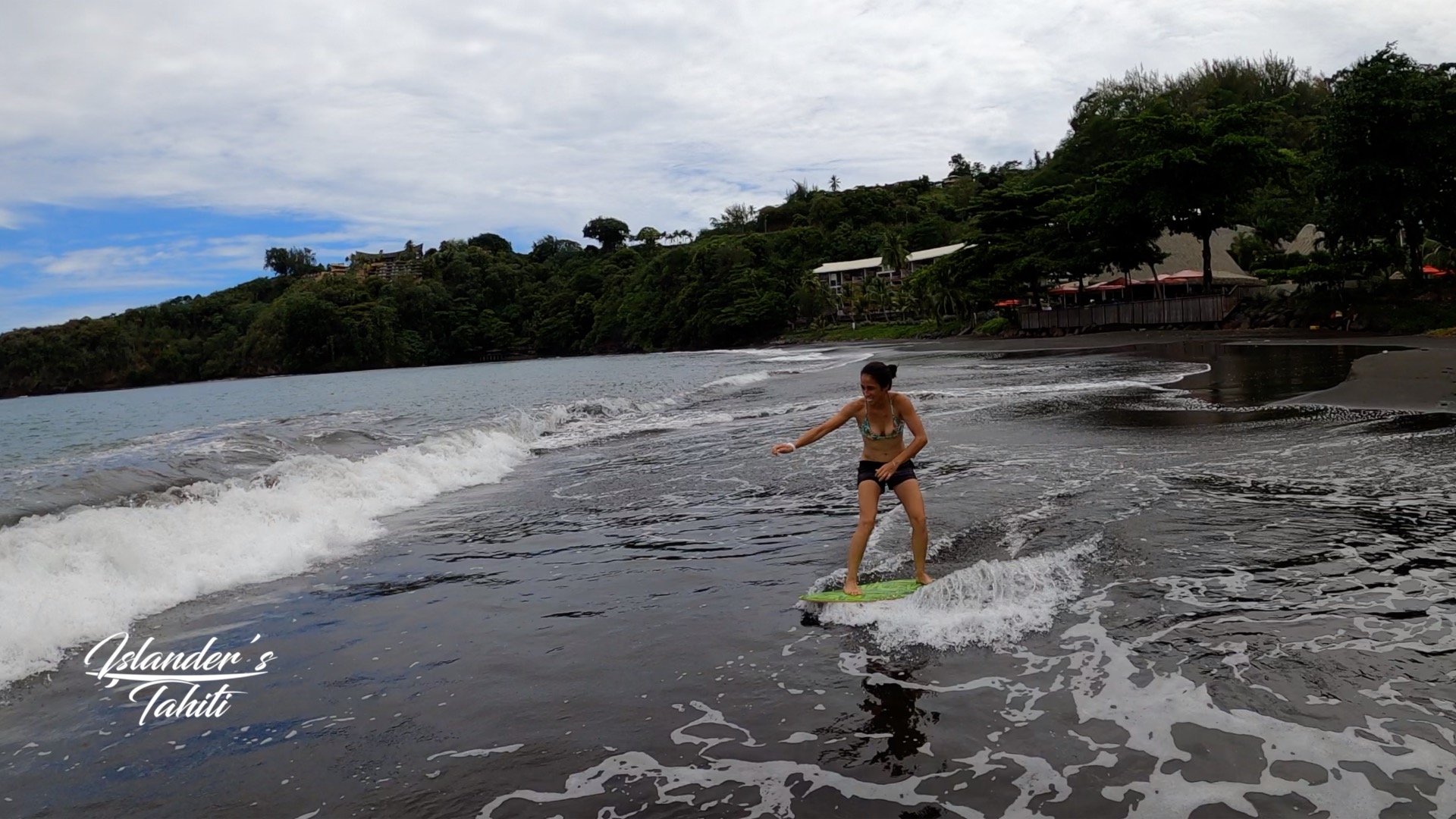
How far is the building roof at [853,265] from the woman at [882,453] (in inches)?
3648

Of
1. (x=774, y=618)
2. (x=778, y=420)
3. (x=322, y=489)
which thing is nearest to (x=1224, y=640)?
(x=774, y=618)

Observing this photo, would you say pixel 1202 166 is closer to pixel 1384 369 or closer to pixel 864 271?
pixel 1384 369

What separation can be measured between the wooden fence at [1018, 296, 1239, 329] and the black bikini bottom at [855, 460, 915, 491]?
39906mm

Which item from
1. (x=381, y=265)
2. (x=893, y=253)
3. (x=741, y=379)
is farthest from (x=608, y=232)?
(x=741, y=379)

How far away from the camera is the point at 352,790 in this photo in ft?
13.8

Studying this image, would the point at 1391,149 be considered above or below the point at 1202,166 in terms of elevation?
below

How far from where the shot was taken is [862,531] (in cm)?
656

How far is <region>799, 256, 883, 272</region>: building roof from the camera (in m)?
101

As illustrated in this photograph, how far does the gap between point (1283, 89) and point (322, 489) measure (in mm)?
99232

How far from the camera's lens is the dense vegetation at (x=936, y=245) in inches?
1184

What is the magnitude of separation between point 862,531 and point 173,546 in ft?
23.2

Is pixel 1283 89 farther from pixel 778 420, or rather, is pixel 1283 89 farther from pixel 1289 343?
pixel 778 420

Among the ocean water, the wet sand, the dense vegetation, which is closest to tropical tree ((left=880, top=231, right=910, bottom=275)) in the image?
the dense vegetation

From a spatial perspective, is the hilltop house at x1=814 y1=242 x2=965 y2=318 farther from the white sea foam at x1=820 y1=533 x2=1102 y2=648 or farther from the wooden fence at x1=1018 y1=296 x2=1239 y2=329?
the white sea foam at x1=820 y1=533 x2=1102 y2=648
